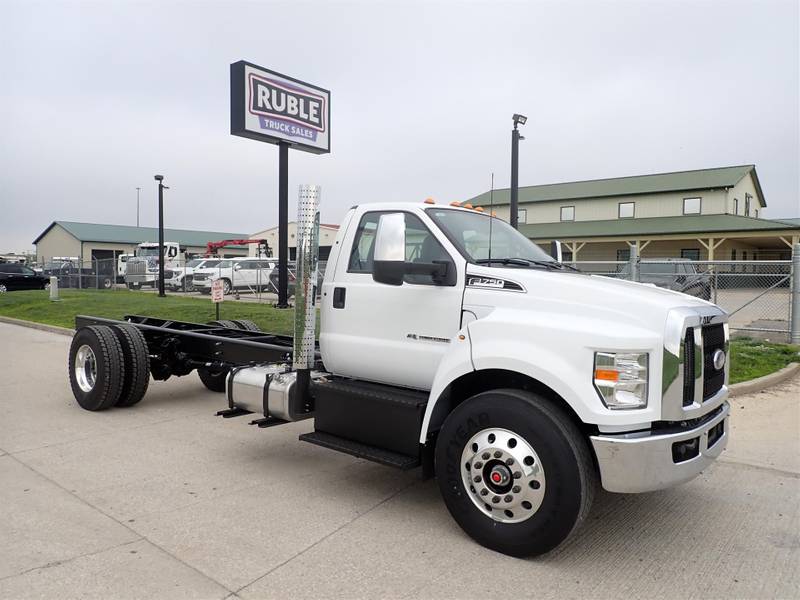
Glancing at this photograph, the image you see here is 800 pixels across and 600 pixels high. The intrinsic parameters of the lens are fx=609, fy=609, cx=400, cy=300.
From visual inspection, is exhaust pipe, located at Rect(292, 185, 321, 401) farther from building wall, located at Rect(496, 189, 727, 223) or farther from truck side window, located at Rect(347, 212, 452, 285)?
building wall, located at Rect(496, 189, 727, 223)

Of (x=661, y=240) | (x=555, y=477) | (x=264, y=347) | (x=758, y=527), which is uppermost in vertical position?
(x=661, y=240)

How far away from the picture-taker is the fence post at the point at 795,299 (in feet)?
35.7

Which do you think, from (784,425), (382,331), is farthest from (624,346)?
(784,425)

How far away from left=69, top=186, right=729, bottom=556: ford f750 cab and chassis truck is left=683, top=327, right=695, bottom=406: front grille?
0.01 m

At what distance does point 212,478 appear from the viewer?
4.89 m

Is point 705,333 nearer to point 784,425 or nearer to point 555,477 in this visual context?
point 555,477

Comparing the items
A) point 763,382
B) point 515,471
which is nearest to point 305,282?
point 515,471

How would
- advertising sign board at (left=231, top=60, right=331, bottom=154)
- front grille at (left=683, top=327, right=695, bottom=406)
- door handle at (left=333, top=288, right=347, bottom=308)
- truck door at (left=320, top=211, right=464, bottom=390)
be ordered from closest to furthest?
front grille at (left=683, top=327, right=695, bottom=406)
truck door at (left=320, top=211, right=464, bottom=390)
door handle at (left=333, top=288, right=347, bottom=308)
advertising sign board at (left=231, top=60, right=331, bottom=154)

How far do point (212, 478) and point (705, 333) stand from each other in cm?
378

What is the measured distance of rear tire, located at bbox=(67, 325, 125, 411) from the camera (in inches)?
266

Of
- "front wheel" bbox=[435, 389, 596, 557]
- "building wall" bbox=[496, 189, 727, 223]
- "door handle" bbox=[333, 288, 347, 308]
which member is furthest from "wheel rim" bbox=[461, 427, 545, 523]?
"building wall" bbox=[496, 189, 727, 223]

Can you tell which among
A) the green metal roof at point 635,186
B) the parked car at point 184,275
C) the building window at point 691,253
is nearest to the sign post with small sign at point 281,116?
the parked car at point 184,275

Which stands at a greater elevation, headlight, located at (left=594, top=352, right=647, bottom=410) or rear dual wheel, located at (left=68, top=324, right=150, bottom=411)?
headlight, located at (left=594, top=352, right=647, bottom=410)

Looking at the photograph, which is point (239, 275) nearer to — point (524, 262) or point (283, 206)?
point (283, 206)
